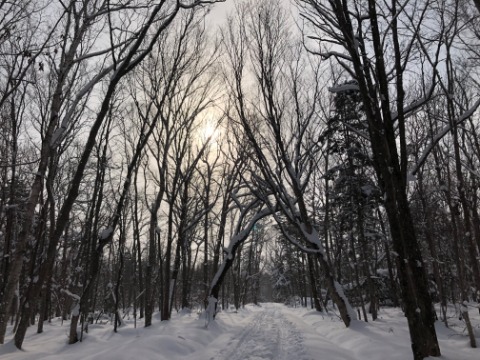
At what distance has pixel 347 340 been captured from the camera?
30.3 ft

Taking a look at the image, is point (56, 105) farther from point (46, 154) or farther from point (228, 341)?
point (228, 341)

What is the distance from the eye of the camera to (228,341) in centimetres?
1021

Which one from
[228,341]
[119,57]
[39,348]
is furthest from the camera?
[228,341]

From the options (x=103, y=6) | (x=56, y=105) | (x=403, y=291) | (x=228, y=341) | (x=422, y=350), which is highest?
(x=103, y=6)

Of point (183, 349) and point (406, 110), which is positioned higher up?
point (406, 110)

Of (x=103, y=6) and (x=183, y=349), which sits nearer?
(x=103, y=6)

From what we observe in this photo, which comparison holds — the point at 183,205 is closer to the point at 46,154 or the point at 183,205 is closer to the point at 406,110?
the point at 46,154

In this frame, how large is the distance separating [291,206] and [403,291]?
632cm

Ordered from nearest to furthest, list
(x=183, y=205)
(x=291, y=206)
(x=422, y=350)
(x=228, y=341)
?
(x=422, y=350)
(x=228, y=341)
(x=291, y=206)
(x=183, y=205)

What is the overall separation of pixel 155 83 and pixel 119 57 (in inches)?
226

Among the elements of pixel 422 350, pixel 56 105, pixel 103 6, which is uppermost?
pixel 103 6

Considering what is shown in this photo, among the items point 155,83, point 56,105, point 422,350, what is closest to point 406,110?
point 422,350

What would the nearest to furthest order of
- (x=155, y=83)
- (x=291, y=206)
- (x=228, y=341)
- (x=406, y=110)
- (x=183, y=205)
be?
1. (x=406, y=110)
2. (x=228, y=341)
3. (x=291, y=206)
4. (x=155, y=83)
5. (x=183, y=205)

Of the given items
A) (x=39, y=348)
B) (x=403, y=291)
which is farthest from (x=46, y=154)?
(x=403, y=291)
